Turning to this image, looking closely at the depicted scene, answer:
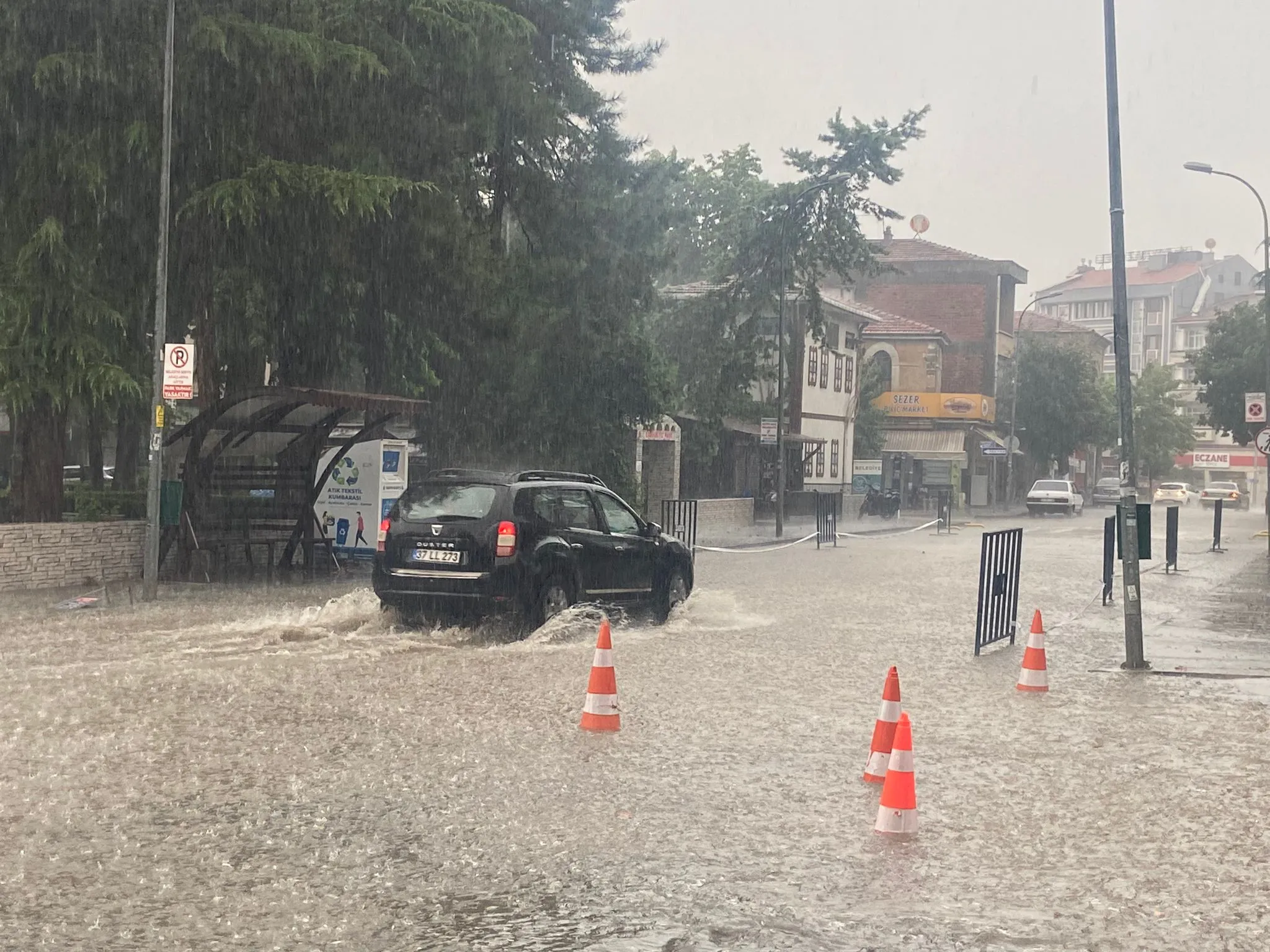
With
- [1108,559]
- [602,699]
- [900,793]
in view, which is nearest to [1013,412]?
[1108,559]

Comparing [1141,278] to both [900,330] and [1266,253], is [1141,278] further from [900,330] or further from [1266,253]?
[1266,253]

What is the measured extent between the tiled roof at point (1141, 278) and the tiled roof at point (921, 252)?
62610 millimetres

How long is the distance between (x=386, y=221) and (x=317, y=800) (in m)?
16.3

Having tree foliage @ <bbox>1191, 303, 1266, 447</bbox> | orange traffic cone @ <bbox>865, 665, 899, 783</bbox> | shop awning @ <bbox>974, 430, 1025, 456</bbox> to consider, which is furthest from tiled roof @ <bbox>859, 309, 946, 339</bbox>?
orange traffic cone @ <bbox>865, 665, 899, 783</bbox>

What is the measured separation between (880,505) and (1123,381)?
43461 millimetres

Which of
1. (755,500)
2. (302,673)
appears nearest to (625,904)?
(302,673)

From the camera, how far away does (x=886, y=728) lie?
8.34 metres

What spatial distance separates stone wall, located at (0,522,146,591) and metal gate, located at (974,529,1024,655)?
11036mm

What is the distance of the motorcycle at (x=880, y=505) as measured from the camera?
5447 centimetres

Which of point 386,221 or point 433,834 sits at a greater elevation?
point 386,221

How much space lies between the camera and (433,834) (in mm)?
6695

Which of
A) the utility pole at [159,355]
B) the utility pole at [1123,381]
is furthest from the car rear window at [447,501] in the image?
the utility pole at [1123,381]

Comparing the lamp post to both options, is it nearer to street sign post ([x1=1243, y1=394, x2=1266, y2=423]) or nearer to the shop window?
street sign post ([x1=1243, y1=394, x2=1266, y2=423])

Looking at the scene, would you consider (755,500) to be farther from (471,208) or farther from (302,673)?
(302,673)
